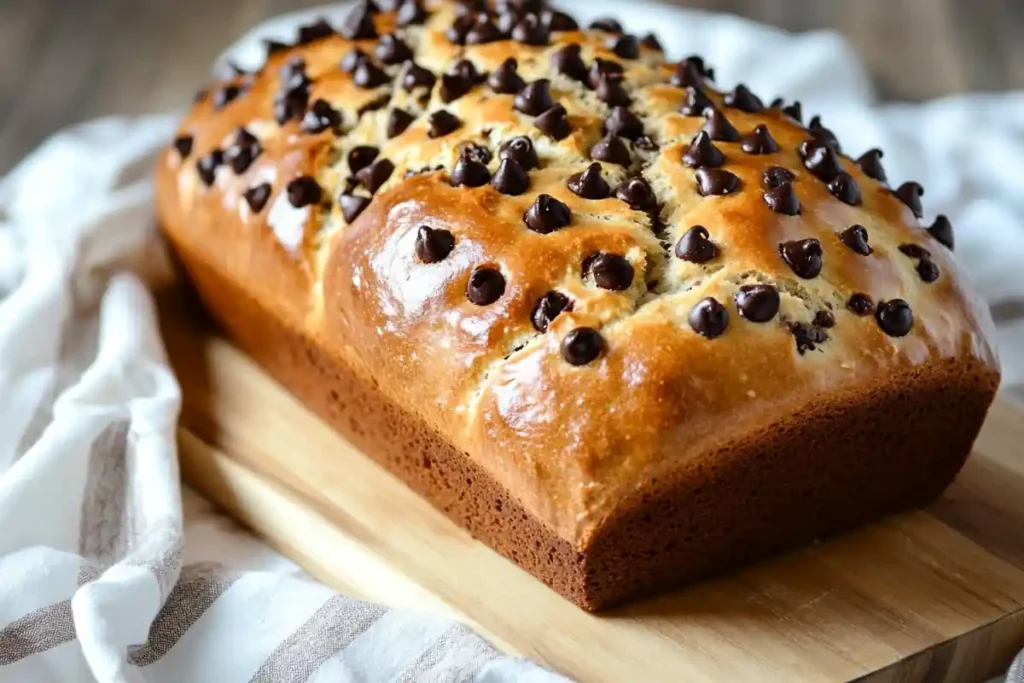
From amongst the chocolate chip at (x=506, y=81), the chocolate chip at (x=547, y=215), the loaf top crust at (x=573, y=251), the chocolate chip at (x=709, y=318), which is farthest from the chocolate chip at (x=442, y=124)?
the chocolate chip at (x=709, y=318)

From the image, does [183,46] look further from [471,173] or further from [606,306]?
[606,306]

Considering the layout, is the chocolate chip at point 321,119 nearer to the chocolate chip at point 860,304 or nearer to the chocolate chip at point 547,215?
the chocolate chip at point 547,215

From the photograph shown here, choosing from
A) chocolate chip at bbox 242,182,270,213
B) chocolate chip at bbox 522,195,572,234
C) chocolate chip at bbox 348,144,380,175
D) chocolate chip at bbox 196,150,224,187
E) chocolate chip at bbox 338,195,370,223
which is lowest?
chocolate chip at bbox 196,150,224,187

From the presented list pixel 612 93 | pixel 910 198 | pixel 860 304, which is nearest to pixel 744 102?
pixel 612 93

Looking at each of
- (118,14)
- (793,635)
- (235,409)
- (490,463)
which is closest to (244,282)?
(235,409)

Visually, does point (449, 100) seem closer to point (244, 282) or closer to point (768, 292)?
point (244, 282)

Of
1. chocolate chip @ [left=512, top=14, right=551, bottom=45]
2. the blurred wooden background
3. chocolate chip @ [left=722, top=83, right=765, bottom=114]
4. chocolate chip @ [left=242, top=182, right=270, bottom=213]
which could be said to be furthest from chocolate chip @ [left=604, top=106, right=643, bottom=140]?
the blurred wooden background

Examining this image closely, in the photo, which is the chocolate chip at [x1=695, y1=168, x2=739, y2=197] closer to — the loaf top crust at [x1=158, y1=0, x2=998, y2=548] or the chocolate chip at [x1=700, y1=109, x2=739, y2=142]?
the loaf top crust at [x1=158, y1=0, x2=998, y2=548]
